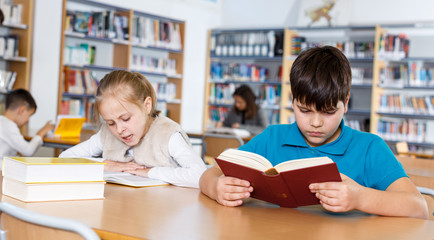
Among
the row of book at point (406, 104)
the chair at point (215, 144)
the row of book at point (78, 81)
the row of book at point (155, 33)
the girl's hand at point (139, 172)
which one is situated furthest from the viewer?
the row of book at point (155, 33)

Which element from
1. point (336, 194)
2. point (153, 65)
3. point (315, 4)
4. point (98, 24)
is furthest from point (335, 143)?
point (315, 4)

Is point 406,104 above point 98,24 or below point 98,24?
below

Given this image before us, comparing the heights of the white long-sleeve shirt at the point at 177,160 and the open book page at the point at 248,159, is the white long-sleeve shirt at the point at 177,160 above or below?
below

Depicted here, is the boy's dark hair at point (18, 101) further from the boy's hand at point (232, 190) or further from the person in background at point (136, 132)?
the boy's hand at point (232, 190)

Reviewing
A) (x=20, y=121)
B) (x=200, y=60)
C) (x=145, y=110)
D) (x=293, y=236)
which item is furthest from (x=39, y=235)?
(x=200, y=60)

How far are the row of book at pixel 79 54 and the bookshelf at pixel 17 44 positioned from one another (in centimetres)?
46

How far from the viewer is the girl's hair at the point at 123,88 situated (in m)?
1.93

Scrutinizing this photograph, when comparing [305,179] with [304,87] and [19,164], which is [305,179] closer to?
[304,87]

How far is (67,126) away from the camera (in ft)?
12.7

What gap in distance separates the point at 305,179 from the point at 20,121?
3170mm

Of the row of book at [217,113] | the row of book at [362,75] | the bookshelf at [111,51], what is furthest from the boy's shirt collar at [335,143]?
the row of book at [217,113]

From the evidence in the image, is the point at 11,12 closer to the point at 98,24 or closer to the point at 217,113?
the point at 98,24

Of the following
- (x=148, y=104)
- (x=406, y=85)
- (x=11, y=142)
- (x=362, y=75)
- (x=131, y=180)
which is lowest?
(x=11, y=142)

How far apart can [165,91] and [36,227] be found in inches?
238
